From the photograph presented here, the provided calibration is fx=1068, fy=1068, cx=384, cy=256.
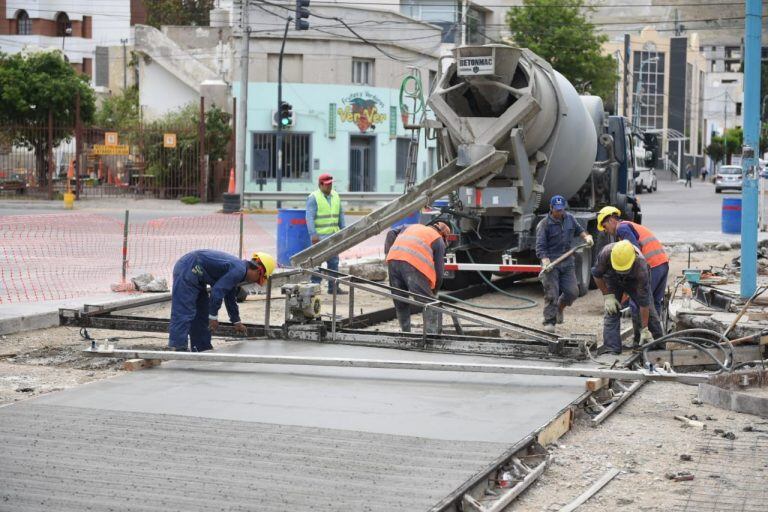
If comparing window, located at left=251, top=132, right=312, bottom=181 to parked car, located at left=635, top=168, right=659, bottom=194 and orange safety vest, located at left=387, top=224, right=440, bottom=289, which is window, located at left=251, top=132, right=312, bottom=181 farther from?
orange safety vest, located at left=387, top=224, right=440, bottom=289

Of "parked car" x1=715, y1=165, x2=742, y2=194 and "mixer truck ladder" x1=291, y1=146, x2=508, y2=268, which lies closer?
"mixer truck ladder" x1=291, y1=146, x2=508, y2=268

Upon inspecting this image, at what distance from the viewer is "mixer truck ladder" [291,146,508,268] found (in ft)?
44.8

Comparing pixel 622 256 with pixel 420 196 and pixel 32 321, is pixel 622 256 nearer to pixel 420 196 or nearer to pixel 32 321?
pixel 420 196

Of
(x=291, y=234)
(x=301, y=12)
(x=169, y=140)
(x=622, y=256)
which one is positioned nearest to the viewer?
(x=622, y=256)

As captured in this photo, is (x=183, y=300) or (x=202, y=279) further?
(x=202, y=279)

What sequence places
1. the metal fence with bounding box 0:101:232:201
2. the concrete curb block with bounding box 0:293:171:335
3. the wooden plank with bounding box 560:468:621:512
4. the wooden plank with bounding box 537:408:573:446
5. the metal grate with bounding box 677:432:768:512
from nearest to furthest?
the wooden plank with bounding box 560:468:621:512, the metal grate with bounding box 677:432:768:512, the wooden plank with bounding box 537:408:573:446, the concrete curb block with bounding box 0:293:171:335, the metal fence with bounding box 0:101:232:201

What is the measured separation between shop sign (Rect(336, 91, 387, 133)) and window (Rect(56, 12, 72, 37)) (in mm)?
35863

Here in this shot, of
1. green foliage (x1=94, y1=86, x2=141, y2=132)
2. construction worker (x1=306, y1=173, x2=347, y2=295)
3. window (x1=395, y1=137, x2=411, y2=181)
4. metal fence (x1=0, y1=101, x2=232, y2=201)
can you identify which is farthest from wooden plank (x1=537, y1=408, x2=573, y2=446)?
green foliage (x1=94, y1=86, x2=141, y2=132)

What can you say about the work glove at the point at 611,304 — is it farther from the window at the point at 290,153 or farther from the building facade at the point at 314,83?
the window at the point at 290,153

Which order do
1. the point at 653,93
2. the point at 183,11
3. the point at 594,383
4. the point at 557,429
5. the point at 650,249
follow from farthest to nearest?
the point at 653,93 → the point at 183,11 → the point at 650,249 → the point at 594,383 → the point at 557,429

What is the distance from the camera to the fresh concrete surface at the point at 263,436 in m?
5.95

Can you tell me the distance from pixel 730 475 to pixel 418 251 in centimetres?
500

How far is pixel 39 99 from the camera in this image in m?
38.7

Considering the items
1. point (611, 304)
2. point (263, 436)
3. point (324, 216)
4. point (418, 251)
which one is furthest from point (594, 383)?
point (324, 216)
